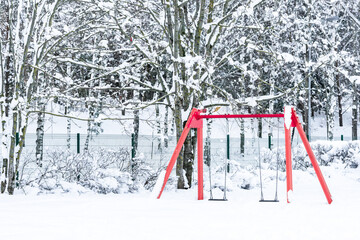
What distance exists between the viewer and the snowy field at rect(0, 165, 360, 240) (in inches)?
149

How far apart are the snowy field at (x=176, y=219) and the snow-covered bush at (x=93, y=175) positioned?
2160mm

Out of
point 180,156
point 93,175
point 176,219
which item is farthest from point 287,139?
point 93,175

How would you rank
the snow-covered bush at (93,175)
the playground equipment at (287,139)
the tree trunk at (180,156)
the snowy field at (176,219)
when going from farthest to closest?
1. the snow-covered bush at (93,175)
2. the tree trunk at (180,156)
3. the playground equipment at (287,139)
4. the snowy field at (176,219)

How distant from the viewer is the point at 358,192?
7723 mm

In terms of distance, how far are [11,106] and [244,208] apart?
3.77 m

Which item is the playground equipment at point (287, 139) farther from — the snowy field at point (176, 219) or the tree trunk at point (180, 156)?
the tree trunk at point (180, 156)

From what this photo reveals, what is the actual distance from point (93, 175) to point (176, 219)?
424 centimetres

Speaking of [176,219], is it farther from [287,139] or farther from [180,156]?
[180,156]

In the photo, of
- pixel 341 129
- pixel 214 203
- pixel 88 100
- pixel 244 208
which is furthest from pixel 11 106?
pixel 341 129

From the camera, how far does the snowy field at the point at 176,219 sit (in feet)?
12.4

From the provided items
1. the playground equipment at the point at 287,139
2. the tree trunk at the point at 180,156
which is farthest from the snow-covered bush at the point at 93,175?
the playground equipment at the point at 287,139

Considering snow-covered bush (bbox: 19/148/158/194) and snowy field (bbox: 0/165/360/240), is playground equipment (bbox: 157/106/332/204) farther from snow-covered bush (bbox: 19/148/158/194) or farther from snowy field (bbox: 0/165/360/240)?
snow-covered bush (bbox: 19/148/158/194)

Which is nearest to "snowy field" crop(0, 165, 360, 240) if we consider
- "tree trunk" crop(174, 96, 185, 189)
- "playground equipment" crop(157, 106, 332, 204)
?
"playground equipment" crop(157, 106, 332, 204)

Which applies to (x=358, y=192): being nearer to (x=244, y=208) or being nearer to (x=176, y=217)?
(x=244, y=208)
